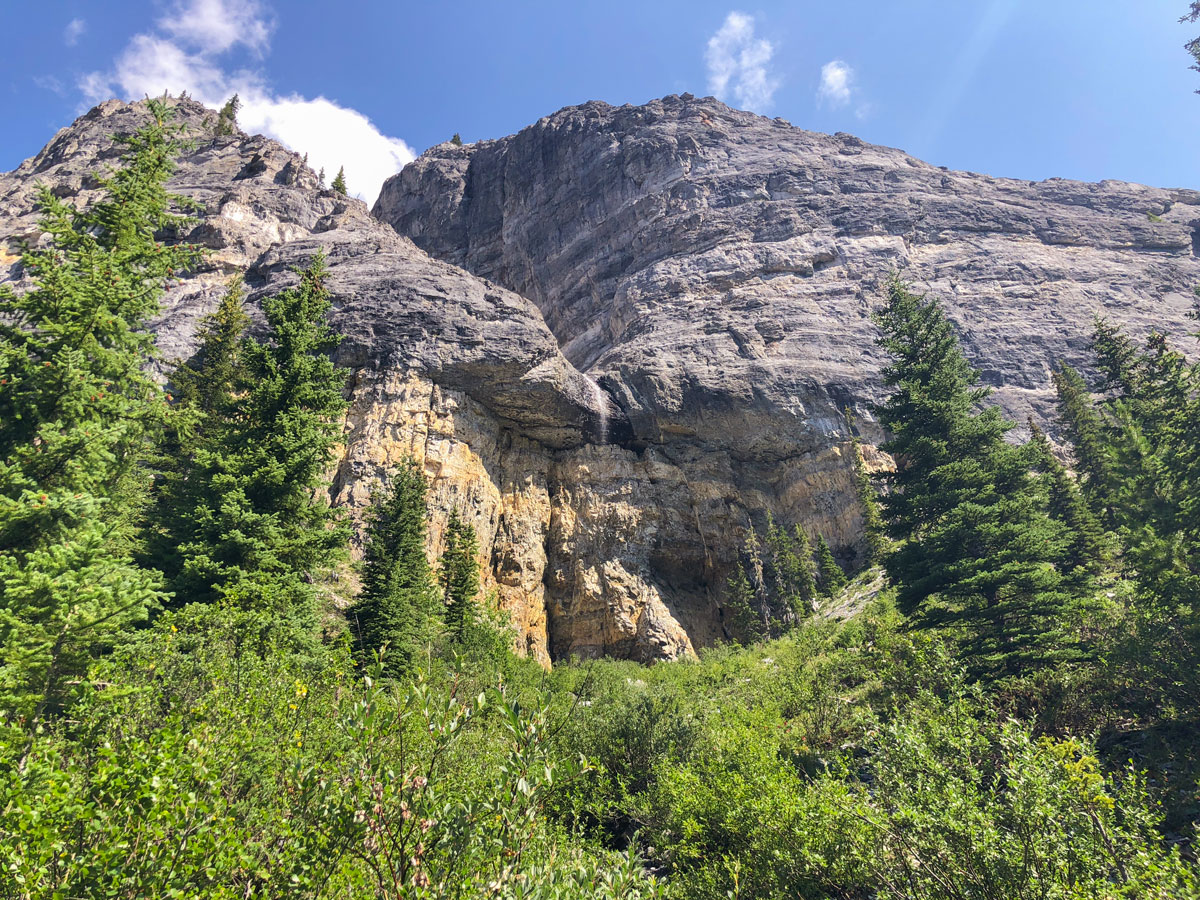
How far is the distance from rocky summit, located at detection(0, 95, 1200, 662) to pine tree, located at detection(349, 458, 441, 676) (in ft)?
38.6

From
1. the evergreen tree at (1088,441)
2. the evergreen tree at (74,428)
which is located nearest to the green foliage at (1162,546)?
the evergreen tree at (1088,441)

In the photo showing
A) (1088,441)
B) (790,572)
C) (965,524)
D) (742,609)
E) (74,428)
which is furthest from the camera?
(790,572)

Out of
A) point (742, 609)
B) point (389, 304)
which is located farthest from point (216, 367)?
point (742, 609)

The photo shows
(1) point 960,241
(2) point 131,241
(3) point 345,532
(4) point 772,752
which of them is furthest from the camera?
(1) point 960,241

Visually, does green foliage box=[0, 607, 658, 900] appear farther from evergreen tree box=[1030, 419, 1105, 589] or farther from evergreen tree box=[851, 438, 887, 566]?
evergreen tree box=[851, 438, 887, 566]

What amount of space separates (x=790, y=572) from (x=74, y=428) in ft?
→ 121

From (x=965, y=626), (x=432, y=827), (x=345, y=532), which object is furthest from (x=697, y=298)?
(x=432, y=827)

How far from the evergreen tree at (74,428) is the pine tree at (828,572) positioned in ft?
121

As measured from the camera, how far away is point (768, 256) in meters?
51.7

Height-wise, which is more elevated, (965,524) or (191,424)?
(191,424)

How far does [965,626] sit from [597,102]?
7586cm

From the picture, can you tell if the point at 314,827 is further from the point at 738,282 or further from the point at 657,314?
the point at 738,282

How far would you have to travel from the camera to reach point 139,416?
11336 millimetres

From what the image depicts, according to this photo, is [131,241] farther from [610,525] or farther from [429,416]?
[610,525]
